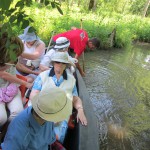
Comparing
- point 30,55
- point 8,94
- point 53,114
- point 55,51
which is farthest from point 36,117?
point 55,51

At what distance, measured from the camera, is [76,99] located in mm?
3287

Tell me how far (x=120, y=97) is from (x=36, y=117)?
519 centimetres

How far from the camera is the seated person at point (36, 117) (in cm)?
187

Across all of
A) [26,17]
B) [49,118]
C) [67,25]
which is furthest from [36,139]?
[67,25]

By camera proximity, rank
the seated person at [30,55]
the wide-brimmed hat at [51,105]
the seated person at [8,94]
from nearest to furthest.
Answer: the wide-brimmed hat at [51,105] → the seated person at [8,94] → the seated person at [30,55]

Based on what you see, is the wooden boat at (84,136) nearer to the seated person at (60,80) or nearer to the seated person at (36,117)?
the seated person at (60,80)

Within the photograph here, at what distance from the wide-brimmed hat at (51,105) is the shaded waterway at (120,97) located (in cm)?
278

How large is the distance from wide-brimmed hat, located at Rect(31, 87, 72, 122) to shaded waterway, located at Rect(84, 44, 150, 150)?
278 cm

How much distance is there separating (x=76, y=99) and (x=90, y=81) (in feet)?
15.0

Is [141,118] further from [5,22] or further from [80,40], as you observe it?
[5,22]

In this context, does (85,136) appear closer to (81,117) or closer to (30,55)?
(81,117)

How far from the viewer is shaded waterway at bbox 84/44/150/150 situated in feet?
16.1

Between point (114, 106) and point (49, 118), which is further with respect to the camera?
point (114, 106)

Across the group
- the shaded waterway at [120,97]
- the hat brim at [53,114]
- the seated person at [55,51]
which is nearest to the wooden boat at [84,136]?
the hat brim at [53,114]
